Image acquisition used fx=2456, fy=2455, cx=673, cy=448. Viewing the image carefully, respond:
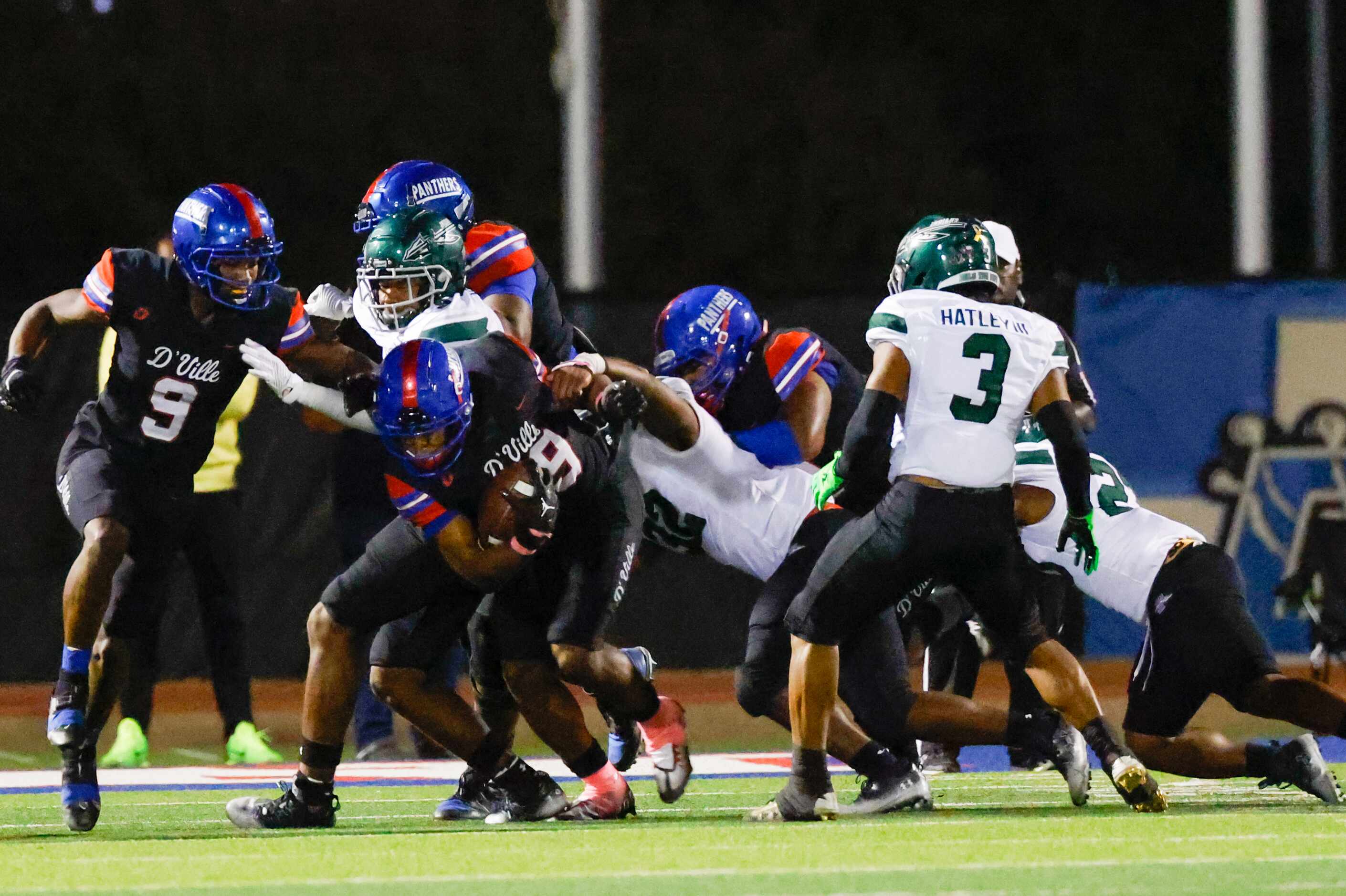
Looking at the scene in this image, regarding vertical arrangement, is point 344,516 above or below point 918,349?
below

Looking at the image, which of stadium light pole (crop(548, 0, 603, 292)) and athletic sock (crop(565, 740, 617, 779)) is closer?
athletic sock (crop(565, 740, 617, 779))

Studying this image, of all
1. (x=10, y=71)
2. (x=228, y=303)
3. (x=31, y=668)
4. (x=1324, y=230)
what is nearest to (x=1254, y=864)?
(x=228, y=303)

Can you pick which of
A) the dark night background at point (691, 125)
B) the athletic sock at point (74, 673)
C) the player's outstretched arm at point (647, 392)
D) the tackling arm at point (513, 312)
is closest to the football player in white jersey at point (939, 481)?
the player's outstretched arm at point (647, 392)

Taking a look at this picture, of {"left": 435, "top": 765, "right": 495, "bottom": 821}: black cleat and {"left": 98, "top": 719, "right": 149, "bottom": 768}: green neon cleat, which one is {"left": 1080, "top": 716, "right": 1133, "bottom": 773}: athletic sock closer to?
{"left": 435, "top": 765, "right": 495, "bottom": 821}: black cleat

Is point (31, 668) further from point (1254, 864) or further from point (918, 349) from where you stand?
point (1254, 864)

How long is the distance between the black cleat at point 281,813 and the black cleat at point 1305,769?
2667mm

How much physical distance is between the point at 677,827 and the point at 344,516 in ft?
14.1

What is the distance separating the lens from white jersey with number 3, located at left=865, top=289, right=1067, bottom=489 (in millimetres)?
6789

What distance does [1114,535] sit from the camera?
292 inches

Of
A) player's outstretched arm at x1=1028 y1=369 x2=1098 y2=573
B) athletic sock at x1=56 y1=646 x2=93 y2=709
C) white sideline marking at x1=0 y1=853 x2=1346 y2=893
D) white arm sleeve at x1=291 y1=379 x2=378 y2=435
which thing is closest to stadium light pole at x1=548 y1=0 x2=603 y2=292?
white arm sleeve at x1=291 y1=379 x2=378 y2=435

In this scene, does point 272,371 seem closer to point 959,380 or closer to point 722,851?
point 959,380

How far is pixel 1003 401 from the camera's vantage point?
6848mm

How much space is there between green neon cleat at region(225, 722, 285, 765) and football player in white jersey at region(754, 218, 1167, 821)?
3.35 metres

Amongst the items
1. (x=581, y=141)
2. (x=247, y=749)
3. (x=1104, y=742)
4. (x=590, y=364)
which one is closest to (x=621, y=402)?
(x=590, y=364)
